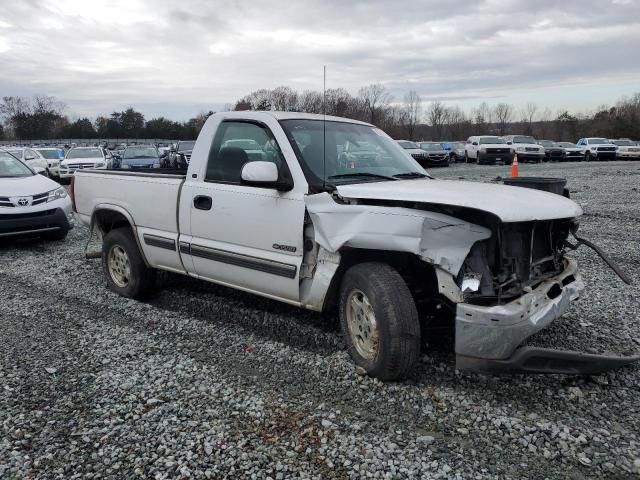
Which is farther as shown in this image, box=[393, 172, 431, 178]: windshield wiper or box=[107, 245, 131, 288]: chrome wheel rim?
box=[107, 245, 131, 288]: chrome wheel rim

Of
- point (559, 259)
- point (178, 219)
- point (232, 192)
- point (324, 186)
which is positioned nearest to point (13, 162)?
point (178, 219)

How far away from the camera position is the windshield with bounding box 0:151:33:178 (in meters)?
9.42

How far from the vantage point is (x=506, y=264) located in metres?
3.54

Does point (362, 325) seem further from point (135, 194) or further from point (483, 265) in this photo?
point (135, 194)

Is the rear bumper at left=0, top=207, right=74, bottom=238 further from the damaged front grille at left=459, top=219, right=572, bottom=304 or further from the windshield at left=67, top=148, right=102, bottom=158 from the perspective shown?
the windshield at left=67, top=148, right=102, bottom=158

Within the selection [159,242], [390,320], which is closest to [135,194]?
[159,242]

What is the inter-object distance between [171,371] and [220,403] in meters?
0.67

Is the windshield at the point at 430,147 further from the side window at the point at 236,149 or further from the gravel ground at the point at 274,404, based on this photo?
the side window at the point at 236,149

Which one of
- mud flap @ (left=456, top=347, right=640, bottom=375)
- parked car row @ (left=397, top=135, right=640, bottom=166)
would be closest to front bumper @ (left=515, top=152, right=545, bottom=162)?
parked car row @ (left=397, top=135, right=640, bottom=166)

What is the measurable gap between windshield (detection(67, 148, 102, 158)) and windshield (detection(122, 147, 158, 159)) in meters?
4.53

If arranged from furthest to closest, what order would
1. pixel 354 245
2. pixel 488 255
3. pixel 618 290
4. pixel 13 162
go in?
pixel 13 162 → pixel 618 290 → pixel 354 245 → pixel 488 255

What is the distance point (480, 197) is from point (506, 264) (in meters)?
0.47

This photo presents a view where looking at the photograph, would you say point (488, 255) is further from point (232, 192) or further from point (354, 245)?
point (232, 192)

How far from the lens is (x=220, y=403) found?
3551 millimetres
